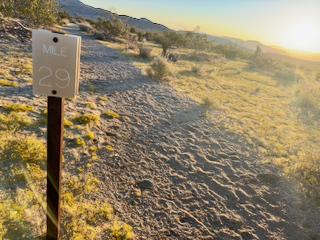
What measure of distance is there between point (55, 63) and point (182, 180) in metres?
2.92

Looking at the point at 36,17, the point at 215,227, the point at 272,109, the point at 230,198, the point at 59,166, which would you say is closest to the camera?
the point at 59,166

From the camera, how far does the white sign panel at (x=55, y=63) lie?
3.82ft

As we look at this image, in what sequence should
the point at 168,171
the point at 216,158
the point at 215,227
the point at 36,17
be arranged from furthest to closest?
1. the point at 36,17
2. the point at 216,158
3. the point at 168,171
4. the point at 215,227

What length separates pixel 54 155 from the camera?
1.44 m

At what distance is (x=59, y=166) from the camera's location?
1.48m

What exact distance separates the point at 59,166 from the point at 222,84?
10.3 meters

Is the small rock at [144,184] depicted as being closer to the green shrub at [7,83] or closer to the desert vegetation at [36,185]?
the desert vegetation at [36,185]

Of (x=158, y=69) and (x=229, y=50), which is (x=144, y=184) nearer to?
(x=158, y=69)

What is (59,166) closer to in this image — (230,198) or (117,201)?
(117,201)

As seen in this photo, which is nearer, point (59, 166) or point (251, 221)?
point (59, 166)

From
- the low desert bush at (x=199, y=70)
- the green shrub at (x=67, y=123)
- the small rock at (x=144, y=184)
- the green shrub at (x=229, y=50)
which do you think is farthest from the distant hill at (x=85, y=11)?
the small rock at (x=144, y=184)

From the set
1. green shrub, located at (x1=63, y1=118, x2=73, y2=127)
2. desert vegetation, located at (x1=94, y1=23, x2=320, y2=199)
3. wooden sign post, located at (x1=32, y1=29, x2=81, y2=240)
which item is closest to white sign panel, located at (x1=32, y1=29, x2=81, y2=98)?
wooden sign post, located at (x1=32, y1=29, x2=81, y2=240)

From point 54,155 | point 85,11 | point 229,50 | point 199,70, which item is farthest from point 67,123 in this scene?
point 85,11

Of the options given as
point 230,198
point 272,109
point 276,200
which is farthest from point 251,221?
point 272,109
